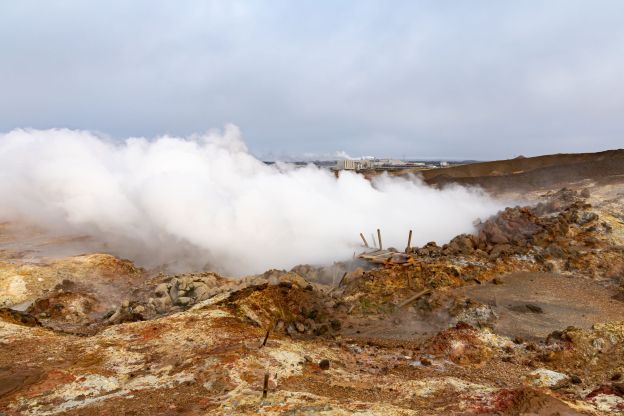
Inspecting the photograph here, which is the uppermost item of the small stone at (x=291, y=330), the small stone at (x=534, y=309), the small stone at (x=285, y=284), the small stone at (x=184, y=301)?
the small stone at (x=285, y=284)

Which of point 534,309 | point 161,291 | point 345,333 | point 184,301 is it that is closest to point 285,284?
point 345,333

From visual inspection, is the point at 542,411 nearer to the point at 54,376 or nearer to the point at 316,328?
the point at 316,328

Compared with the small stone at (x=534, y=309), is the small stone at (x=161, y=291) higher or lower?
Result: higher

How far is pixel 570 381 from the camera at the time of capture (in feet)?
22.8

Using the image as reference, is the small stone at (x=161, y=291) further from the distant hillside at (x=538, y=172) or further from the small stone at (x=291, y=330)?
the distant hillside at (x=538, y=172)

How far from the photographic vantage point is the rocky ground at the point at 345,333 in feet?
19.7

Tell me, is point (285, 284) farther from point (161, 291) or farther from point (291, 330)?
point (161, 291)

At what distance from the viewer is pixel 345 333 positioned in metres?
9.78

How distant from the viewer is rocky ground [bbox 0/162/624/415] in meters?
6.00

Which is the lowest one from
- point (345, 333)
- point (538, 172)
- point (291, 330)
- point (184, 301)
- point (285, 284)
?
point (345, 333)

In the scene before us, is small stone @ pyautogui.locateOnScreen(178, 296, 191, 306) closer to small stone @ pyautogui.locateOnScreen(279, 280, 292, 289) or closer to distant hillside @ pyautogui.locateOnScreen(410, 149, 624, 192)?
small stone @ pyautogui.locateOnScreen(279, 280, 292, 289)

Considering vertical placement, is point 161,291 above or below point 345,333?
above

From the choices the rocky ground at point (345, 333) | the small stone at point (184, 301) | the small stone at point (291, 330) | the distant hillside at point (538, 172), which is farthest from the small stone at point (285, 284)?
the distant hillside at point (538, 172)

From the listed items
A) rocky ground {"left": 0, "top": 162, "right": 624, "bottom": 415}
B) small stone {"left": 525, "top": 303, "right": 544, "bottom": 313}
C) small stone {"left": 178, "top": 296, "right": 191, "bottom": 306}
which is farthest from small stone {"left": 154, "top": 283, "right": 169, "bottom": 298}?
small stone {"left": 525, "top": 303, "right": 544, "bottom": 313}
